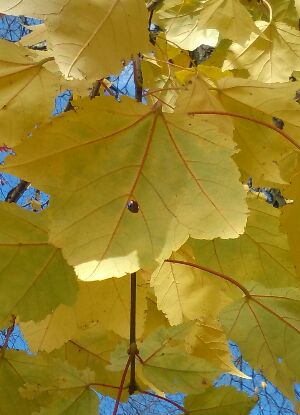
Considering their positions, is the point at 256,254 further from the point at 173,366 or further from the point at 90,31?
the point at 90,31

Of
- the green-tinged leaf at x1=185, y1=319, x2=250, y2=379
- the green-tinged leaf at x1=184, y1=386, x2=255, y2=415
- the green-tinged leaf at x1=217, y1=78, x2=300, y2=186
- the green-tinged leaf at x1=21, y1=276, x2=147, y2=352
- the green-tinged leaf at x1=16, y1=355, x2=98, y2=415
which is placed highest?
the green-tinged leaf at x1=217, y1=78, x2=300, y2=186

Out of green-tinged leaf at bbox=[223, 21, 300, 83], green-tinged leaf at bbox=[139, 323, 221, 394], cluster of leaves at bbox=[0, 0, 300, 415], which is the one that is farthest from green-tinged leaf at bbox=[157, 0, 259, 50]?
green-tinged leaf at bbox=[139, 323, 221, 394]

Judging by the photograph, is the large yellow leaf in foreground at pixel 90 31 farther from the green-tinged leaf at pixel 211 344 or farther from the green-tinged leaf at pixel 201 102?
the green-tinged leaf at pixel 211 344

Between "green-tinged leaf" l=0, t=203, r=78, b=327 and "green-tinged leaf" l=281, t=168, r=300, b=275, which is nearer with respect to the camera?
"green-tinged leaf" l=0, t=203, r=78, b=327

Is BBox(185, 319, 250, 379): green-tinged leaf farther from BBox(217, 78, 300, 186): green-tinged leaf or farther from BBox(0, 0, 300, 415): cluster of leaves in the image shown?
BBox(217, 78, 300, 186): green-tinged leaf

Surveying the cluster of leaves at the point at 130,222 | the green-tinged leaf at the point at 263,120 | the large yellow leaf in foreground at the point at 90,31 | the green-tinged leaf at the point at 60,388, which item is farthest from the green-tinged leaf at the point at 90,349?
the large yellow leaf in foreground at the point at 90,31

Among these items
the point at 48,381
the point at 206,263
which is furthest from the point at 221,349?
the point at 48,381

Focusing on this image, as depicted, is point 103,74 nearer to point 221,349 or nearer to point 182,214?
point 182,214
